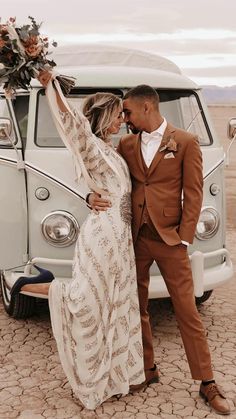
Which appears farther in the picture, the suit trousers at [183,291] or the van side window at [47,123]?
the van side window at [47,123]

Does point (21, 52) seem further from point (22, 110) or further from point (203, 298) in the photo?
point (203, 298)

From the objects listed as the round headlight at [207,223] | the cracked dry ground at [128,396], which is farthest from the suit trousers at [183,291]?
the round headlight at [207,223]

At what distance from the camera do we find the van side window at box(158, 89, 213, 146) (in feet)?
16.1

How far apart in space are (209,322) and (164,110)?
5.58 feet

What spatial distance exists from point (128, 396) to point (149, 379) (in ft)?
0.63

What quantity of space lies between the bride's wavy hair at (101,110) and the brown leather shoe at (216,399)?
1.51m

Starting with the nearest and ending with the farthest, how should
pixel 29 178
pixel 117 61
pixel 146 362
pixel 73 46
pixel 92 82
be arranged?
1. pixel 146 362
2. pixel 29 178
3. pixel 92 82
4. pixel 117 61
5. pixel 73 46

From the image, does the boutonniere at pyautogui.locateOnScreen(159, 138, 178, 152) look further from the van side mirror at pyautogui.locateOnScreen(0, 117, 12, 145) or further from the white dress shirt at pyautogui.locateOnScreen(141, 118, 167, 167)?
the van side mirror at pyautogui.locateOnScreen(0, 117, 12, 145)

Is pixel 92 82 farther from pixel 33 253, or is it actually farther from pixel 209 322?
pixel 209 322

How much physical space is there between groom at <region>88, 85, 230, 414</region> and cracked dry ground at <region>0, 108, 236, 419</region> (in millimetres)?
295

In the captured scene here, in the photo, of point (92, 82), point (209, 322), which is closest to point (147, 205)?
point (92, 82)

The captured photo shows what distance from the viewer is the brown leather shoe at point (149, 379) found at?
3676 mm

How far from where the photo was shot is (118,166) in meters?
3.38

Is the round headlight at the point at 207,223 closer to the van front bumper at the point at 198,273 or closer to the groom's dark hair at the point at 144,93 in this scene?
the van front bumper at the point at 198,273
